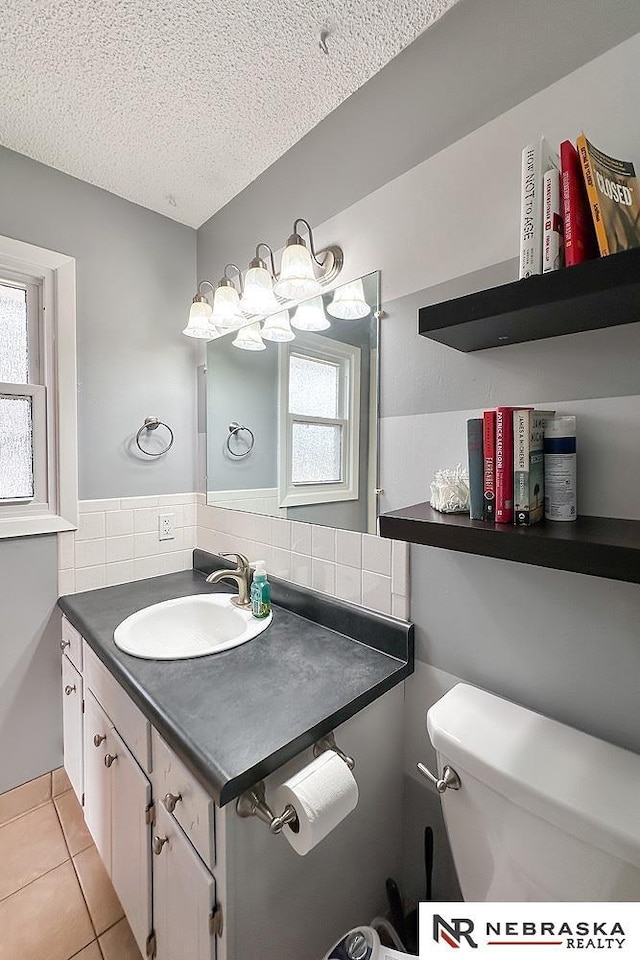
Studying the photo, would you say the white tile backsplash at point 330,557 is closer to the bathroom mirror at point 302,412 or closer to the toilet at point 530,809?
the bathroom mirror at point 302,412

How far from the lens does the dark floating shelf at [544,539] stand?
60 centimetres

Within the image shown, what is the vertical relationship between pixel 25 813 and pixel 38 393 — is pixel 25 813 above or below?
below

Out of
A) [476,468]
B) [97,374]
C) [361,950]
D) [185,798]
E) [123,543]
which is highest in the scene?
[97,374]

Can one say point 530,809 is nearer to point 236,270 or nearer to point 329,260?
point 329,260

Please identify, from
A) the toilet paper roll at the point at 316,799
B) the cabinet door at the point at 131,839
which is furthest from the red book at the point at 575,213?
the cabinet door at the point at 131,839

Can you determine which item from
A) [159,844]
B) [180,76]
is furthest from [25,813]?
[180,76]

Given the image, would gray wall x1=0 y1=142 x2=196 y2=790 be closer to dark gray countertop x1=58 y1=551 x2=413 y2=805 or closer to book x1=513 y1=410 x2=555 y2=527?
dark gray countertop x1=58 y1=551 x2=413 y2=805

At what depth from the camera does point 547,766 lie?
0.73 meters

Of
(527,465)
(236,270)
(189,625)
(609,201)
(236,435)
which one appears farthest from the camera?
Result: (236,435)

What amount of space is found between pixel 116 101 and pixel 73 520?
56.1 inches

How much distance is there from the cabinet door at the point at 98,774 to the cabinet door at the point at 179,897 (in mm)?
321

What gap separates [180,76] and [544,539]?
1561 mm

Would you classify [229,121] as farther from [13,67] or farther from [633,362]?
[633,362]

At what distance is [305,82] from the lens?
3.85 ft
